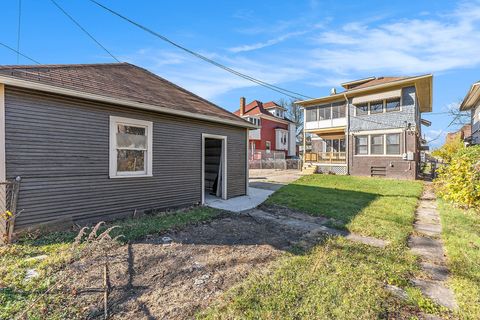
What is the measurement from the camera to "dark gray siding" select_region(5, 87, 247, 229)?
441 centimetres

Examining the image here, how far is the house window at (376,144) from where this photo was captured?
15766 mm

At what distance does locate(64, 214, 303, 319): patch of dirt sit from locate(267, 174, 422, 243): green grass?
69.2 inches

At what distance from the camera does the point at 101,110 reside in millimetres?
5441

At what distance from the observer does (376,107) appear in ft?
52.8

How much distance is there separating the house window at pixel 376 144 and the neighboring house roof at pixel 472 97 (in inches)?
205

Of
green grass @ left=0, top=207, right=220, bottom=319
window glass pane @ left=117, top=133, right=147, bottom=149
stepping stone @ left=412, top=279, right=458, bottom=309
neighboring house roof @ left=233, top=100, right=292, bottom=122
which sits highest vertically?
neighboring house roof @ left=233, top=100, right=292, bottom=122

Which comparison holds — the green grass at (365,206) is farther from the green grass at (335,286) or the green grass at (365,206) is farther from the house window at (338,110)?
the house window at (338,110)

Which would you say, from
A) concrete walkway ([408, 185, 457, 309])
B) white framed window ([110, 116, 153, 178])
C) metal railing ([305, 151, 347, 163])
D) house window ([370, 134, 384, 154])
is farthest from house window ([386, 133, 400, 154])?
white framed window ([110, 116, 153, 178])

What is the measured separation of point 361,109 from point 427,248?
14.4 meters

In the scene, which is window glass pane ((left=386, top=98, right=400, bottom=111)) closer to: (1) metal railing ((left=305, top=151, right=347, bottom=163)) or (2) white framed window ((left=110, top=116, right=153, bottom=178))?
(1) metal railing ((left=305, top=151, right=347, bottom=163))

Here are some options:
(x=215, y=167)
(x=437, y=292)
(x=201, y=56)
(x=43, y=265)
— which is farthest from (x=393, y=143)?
(x=43, y=265)

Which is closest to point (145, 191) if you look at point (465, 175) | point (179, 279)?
point (179, 279)

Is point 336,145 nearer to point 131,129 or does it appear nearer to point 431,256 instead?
point 431,256

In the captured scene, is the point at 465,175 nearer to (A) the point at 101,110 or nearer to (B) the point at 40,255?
(B) the point at 40,255
